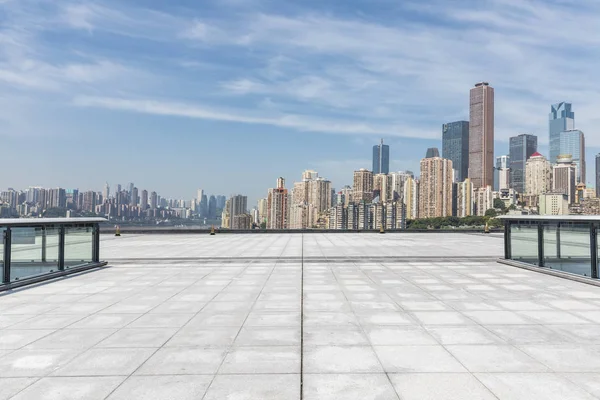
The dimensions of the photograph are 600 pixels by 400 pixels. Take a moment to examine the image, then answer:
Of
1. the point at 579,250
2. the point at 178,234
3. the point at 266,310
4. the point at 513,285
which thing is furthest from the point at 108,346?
the point at 178,234

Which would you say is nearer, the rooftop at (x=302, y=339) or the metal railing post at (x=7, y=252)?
the rooftop at (x=302, y=339)

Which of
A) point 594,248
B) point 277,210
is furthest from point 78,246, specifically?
point 277,210

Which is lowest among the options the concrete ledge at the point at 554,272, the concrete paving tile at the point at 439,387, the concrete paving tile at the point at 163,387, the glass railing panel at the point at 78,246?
the concrete paving tile at the point at 163,387

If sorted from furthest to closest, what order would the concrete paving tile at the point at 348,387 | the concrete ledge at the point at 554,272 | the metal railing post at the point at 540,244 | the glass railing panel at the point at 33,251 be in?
the metal railing post at the point at 540,244 → the concrete ledge at the point at 554,272 → the glass railing panel at the point at 33,251 → the concrete paving tile at the point at 348,387

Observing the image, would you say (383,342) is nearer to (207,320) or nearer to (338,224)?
(207,320)

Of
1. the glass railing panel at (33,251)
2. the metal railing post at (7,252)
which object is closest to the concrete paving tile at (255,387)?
the metal railing post at (7,252)

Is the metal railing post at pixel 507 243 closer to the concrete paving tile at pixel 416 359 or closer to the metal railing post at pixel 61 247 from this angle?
the concrete paving tile at pixel 416 359

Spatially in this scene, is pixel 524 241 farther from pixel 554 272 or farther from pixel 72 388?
pixel 72 388
